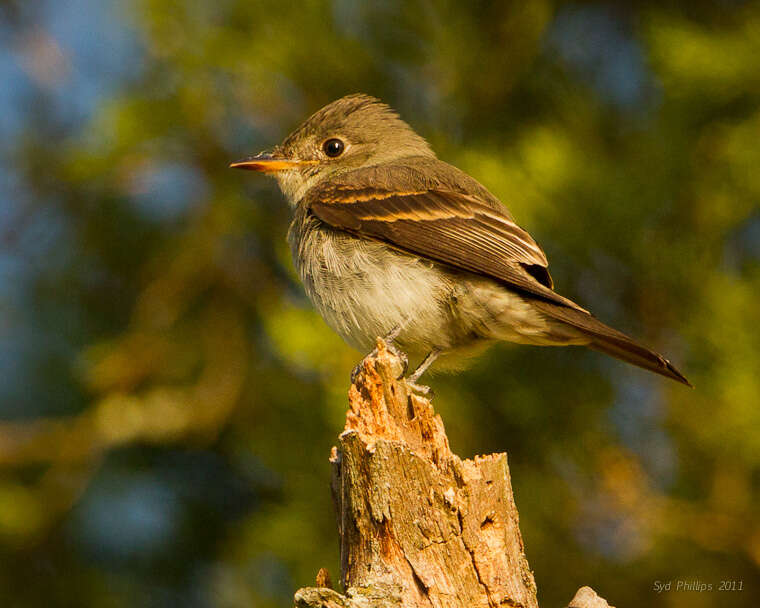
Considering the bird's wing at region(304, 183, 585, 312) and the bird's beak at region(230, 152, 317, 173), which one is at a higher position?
the bird's beak at region(230, 152, 317, 173)

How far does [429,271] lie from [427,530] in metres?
1.50

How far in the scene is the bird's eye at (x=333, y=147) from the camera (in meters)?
5.75

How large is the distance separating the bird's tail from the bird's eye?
1731mm

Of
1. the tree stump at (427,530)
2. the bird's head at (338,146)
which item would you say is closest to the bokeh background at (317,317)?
the bird's head at (338,146)

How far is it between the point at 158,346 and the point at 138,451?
0.86 m

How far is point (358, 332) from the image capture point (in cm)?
467

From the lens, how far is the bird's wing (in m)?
4.50

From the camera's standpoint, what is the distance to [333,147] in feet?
18.9

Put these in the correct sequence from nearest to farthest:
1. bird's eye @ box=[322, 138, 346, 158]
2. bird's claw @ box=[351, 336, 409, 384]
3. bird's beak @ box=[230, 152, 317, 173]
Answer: bird's claw @ box=[351, 336, 409, 384] → bird's beak @ box=[230, 152, 317, 173] → bird's eye @ box=[322, 138, 346, 158]

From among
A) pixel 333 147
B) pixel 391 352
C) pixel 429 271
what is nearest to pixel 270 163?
pixel 333 147

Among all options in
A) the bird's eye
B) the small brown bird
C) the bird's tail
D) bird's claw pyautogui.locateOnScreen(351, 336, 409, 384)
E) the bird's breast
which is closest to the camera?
bird's claw pyautogui.locateOnScreen(351, 336, 409, 384)

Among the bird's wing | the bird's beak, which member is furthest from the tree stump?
the bird's beak

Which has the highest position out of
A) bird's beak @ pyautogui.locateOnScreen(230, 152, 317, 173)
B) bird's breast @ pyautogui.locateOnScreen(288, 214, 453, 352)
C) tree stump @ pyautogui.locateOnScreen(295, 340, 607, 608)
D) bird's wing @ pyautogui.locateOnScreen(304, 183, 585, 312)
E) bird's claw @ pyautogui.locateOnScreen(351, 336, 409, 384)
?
bird's beak @ pyautogui.locateOnScreen(230, 152, 317, 173)

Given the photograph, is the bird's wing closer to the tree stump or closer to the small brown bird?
the small brown bird
